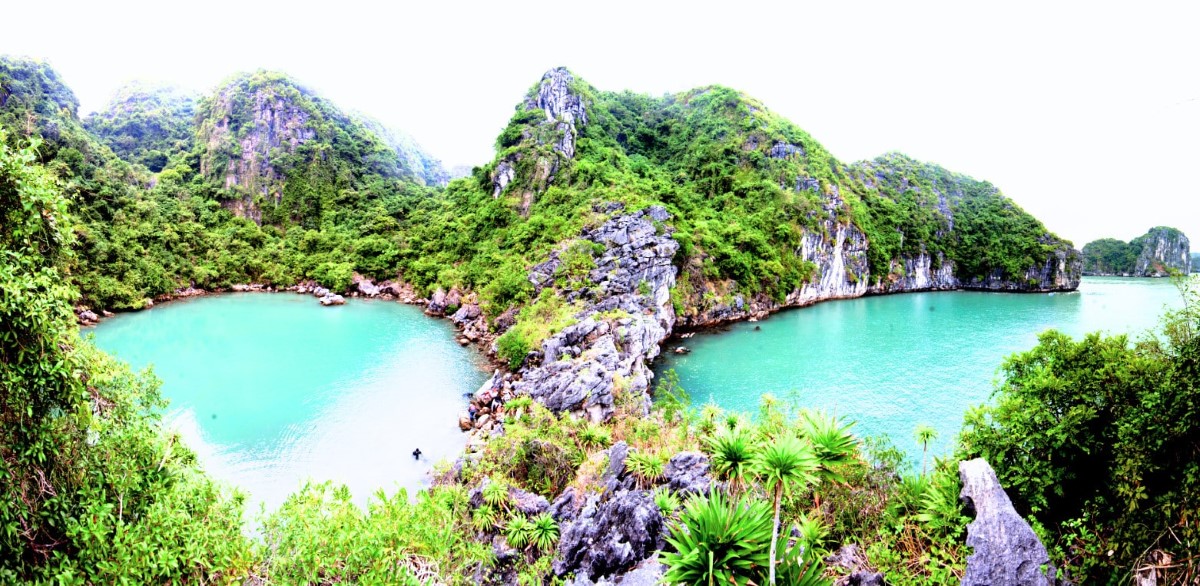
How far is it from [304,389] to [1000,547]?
24.9 meters

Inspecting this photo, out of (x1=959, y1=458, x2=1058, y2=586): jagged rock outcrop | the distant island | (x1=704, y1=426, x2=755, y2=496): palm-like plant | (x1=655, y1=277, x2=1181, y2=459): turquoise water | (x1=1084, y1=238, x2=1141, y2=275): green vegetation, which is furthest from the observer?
(x1=1084, y1=238, x2=1141, y2=275): green vegetation

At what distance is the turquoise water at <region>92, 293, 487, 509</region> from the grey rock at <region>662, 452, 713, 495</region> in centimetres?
667

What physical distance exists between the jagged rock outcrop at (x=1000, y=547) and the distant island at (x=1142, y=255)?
10847cm

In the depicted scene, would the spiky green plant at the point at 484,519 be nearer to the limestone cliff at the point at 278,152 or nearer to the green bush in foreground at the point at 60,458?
the green bush in foreground at the point at 60,458

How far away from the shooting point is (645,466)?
9.84 meters

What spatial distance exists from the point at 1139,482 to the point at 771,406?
8.80 m

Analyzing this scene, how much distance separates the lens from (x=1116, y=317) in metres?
38.2

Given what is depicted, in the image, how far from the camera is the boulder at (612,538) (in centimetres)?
774

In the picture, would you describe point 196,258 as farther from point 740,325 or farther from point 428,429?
point 740,325

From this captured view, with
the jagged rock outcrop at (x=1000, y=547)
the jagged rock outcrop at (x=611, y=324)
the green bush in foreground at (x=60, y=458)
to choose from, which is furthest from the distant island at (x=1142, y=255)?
the green bush in foreground at (x=60, y=458)

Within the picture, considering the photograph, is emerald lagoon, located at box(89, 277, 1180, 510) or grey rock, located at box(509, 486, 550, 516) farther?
emerald lagoon, located at box(89, 277, 1180, 510)

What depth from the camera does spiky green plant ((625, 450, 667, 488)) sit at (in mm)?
9672

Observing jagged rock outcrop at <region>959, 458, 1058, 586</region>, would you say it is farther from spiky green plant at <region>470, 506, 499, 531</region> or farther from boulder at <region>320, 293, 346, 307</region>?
boulder at <region>320, 293, 346, 307</region>

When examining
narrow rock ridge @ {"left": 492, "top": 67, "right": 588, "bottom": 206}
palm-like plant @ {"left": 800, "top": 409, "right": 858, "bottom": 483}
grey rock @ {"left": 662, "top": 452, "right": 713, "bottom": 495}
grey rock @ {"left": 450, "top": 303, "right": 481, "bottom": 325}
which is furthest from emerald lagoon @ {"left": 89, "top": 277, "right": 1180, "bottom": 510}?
narrow rock ridge @ {"left": 492, "top": 67, "right": 588, "bottom": 206}
